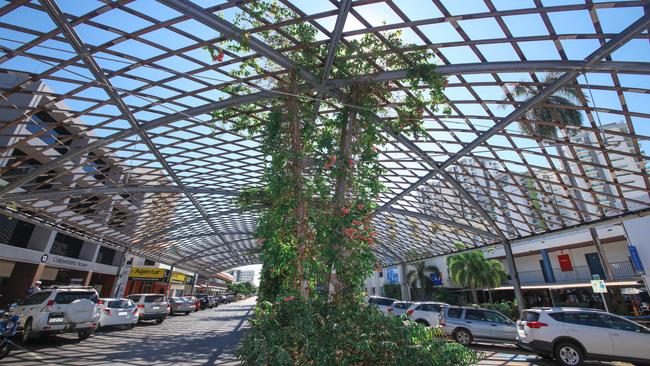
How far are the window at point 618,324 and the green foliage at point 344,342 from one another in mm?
8573

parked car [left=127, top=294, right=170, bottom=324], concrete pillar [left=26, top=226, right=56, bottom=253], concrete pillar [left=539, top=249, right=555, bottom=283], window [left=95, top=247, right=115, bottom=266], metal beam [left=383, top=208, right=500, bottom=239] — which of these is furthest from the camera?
window [left=95, top=247, right=115, bottom=266]

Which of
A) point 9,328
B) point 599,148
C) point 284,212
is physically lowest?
point 9,328

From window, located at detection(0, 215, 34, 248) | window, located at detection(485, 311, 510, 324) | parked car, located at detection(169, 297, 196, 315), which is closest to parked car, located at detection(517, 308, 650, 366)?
window, located at detection(485, 311, 510, 324)

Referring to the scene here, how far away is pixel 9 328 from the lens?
8820 mm

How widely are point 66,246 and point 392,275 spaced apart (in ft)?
144

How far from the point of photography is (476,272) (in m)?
31.0

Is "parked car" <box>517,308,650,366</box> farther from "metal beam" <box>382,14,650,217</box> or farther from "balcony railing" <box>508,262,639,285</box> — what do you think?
"balcony railing" <box>508,262,639,285</box>

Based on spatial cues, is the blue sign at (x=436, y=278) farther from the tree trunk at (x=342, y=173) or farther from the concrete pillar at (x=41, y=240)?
the concrete pillar at (x=41, y=240)

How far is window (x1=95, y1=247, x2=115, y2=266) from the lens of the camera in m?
33.3

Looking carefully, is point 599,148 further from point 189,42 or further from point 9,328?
point 9,328

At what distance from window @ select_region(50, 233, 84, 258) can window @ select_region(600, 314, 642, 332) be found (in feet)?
121

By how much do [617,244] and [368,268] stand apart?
32.9 meters

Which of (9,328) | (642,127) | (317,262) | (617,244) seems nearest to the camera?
(317,262)

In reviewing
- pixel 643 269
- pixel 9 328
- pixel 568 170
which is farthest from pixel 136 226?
pixel 643 269
